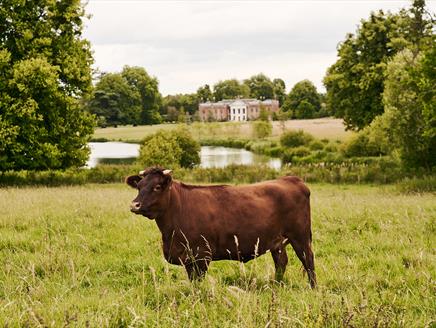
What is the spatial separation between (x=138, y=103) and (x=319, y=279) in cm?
12116

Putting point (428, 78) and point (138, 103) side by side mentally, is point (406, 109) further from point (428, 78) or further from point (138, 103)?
point (138, 103)

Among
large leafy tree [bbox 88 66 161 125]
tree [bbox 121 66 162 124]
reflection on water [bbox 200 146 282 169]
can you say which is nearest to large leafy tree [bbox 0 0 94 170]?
reflection on water [bbox 200 146 282 169]

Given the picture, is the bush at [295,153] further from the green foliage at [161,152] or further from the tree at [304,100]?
the tree at [304,100]

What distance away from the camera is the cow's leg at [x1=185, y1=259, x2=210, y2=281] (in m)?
6.20

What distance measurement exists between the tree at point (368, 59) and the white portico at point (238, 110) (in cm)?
13820

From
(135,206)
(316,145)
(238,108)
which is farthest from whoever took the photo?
(238,108)

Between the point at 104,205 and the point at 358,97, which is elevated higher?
the point at 358,97

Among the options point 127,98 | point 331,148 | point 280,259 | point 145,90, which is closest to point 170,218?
point 280,259

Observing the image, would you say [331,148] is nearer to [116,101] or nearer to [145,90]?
[116,101]

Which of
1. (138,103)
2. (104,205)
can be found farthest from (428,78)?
(138,103)

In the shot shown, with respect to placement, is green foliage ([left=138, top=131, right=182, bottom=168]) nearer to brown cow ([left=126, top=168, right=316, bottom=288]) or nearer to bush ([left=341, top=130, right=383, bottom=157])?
bush ([left=341, top=130, right=383, bottom=157])

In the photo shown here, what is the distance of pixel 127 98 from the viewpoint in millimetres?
117938

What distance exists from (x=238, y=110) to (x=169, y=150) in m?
145

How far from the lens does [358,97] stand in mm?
42281
